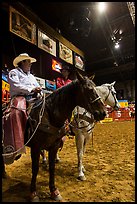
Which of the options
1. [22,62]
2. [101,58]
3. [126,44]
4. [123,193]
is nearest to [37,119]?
[22,62]

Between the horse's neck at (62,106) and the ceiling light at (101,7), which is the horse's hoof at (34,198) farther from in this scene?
the ceiling light at (101,7)

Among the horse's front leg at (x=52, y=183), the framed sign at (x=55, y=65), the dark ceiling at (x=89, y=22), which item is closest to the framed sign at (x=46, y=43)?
the dark ceiling at (x=89, y=22)

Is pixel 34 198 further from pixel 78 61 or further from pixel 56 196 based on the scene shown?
pixel 78 61

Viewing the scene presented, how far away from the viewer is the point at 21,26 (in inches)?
296

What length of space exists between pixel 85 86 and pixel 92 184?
170 centimetres

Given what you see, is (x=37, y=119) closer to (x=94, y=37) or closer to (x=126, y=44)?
(x=94, y=37)

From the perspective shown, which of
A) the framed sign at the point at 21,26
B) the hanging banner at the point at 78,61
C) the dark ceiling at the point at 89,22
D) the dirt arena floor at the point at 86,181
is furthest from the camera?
the hanging banner at the point at 78,61

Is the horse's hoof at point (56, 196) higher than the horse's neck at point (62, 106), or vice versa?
the horse's neck at point (62, 106)

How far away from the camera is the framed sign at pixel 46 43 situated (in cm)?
913

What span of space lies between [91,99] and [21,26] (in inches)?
275

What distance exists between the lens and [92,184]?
2.66m

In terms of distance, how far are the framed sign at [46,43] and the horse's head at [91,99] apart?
25.3 ft

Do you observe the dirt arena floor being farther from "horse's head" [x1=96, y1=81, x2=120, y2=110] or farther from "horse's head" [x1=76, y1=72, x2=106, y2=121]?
"horse's head" [x1=96, y1=81, x2=120, y2=110]

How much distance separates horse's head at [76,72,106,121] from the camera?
2059 mm
